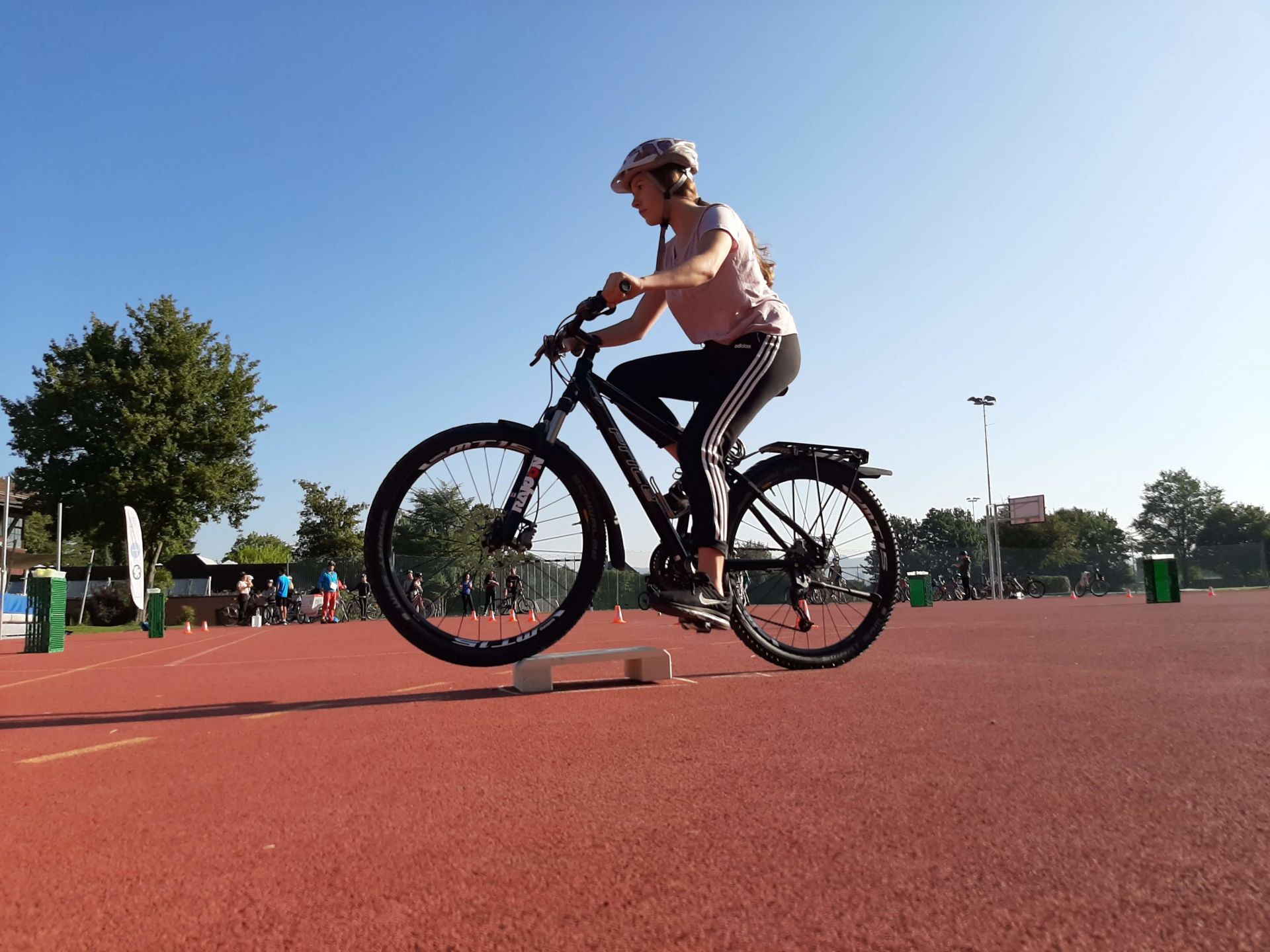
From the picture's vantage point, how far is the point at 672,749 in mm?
2863

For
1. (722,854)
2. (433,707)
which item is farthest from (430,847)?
(433,707)

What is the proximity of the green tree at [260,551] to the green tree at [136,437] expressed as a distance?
48.3 m

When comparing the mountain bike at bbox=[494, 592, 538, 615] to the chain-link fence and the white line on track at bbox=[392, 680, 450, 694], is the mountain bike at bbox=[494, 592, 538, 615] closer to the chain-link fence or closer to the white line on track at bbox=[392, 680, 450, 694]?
the white line on track at bbox=[392, 680, 450, 694]

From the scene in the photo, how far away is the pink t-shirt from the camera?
414 cm

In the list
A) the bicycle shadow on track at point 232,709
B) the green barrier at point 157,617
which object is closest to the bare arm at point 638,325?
the bicycle shadow on track at point 232,709

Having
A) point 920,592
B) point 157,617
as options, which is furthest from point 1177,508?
point 157,617

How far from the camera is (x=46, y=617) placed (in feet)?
44.1

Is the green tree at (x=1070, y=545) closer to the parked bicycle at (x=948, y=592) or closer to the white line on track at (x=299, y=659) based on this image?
the parked bicycle at (x=948, y=592)

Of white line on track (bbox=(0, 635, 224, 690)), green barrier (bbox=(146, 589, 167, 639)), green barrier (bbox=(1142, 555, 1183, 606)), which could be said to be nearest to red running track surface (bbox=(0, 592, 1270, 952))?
white line on track (bbox=(0, 635, 224, 690))

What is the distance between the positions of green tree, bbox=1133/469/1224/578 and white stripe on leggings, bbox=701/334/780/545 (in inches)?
5310

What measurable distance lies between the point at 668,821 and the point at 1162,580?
2250 cm

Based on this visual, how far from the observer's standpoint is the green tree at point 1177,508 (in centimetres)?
11956

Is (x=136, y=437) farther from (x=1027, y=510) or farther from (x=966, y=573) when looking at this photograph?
(x=1027, y=510)

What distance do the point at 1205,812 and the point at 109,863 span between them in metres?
2.41
